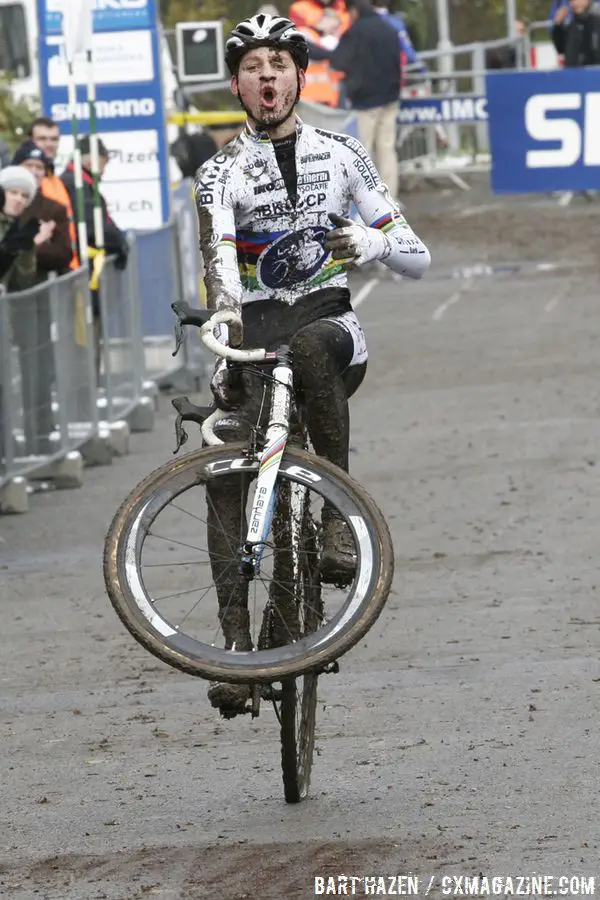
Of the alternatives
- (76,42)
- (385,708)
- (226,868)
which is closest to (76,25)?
(76,42)

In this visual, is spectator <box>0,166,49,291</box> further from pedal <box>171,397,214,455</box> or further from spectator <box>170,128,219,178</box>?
spectator <box>170,128,219,178</box>

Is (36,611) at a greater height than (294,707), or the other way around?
(294,707)

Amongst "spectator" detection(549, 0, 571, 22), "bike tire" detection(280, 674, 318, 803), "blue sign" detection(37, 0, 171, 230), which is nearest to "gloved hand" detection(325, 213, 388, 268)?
"bike tire" detection(280, 674, 318, 803)

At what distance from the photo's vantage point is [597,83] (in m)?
24.6

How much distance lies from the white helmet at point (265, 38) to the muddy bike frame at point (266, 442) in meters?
0.82

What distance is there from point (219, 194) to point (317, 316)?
47 centimetres

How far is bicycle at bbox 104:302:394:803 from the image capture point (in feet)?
21.1

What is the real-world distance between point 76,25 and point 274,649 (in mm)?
12407

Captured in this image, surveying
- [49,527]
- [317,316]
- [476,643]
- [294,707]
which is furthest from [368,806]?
[49,527]

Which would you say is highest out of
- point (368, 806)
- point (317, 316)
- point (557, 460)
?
point (317, 316)

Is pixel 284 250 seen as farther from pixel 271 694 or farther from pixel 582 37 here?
pixel 582 37

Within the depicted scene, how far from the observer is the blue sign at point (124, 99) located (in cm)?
2103

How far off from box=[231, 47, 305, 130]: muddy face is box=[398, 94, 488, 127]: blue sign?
22289 mm

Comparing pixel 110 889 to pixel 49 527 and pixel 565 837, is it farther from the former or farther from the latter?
pixel 49 527
